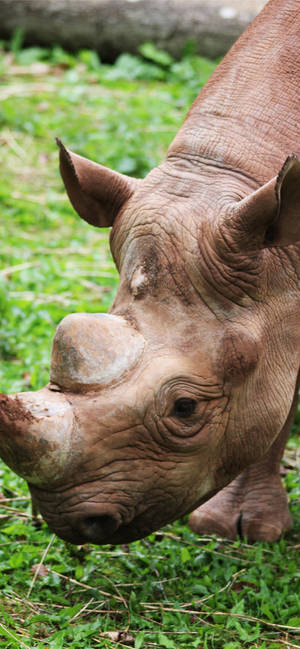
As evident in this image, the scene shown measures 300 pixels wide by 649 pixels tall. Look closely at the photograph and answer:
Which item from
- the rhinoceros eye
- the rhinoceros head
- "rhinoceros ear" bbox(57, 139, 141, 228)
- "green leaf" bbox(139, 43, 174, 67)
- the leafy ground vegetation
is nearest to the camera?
the rhinoceros head

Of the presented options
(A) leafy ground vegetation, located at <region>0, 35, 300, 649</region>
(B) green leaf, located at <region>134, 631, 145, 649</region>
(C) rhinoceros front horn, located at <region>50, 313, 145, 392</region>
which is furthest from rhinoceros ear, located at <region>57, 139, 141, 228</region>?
(B) green leaf, located at <region>134, 631, 145, 649</region>

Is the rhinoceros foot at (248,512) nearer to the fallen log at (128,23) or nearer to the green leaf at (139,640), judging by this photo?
the green leaf at (139,640)

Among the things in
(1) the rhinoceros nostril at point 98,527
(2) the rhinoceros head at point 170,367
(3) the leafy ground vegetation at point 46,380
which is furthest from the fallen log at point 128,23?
(1) the rhinoceros nostril at point 98,527

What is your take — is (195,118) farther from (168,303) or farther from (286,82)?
(168,303)

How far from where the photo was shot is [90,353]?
3.36 metres

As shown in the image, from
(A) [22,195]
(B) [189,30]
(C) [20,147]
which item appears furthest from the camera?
(B) [189,30]

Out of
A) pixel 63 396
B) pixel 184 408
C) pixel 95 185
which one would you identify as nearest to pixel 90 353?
pixel 63 396

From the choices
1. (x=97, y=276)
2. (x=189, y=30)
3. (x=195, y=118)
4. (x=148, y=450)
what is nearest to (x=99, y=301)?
(x=97, y=276)

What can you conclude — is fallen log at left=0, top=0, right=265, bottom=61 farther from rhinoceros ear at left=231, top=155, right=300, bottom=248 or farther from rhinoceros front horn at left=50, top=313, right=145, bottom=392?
rhinoceros front horn at left=50, top=313, right=145, bottom=392

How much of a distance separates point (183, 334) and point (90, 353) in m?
0.39

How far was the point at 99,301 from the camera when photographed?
707cm

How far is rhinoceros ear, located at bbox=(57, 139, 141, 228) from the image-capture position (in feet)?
13.3

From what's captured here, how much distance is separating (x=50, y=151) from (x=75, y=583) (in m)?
6.54

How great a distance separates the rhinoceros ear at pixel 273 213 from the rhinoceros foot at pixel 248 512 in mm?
1726
